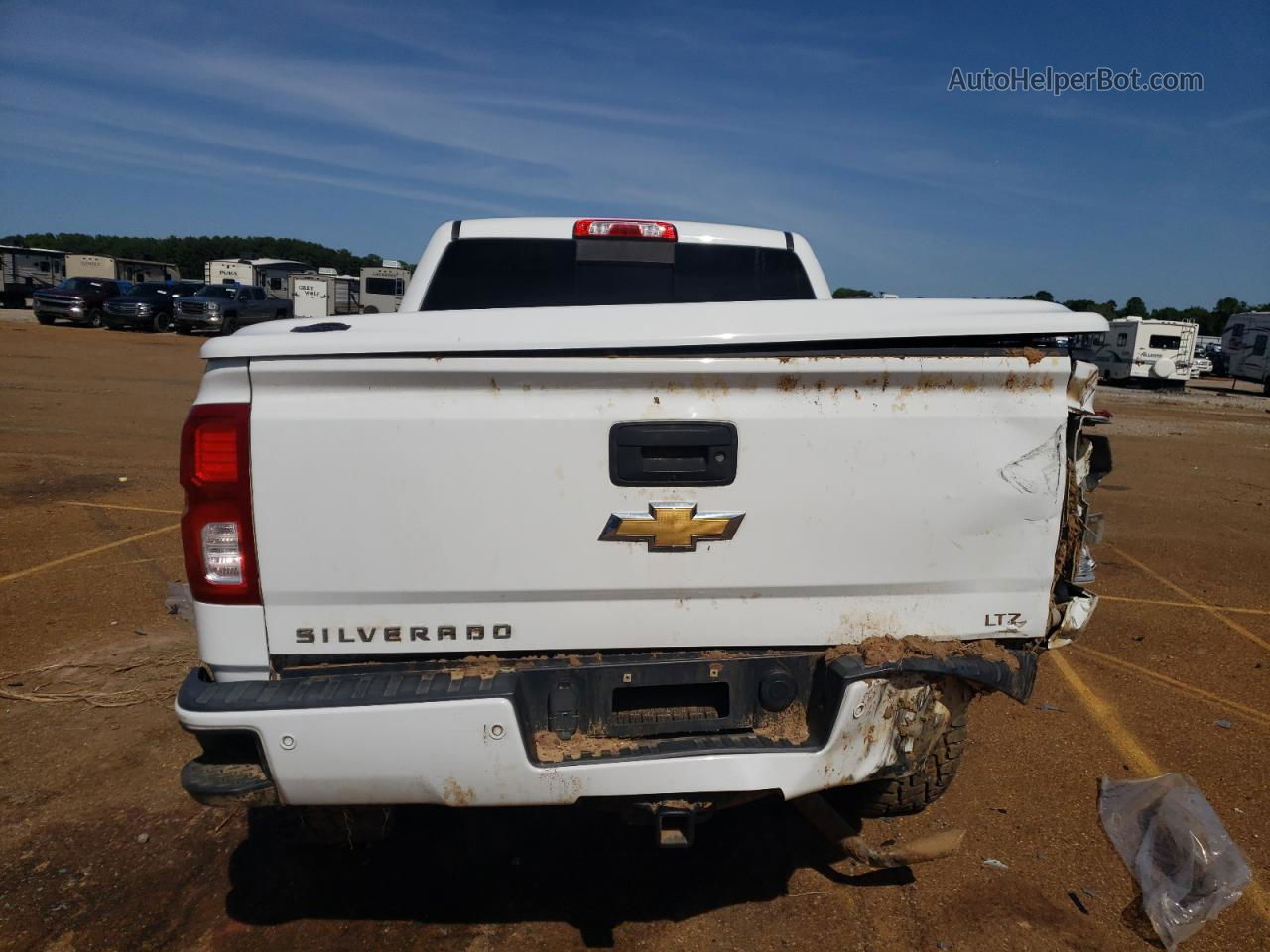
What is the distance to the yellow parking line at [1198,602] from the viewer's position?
567cm

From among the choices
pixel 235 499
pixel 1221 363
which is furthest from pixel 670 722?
pixel 1221 363

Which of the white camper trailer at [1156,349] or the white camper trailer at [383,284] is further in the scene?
the white camper trailer at [383,284]

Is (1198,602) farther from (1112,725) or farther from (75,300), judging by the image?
(75,300)

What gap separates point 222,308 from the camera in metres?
30.0

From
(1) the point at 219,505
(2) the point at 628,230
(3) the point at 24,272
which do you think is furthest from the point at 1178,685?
(3) the point at 24,272

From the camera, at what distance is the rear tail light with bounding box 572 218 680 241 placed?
3971 millimetres

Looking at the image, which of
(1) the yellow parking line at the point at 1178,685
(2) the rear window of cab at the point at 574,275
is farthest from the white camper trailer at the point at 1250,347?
(2) the rear window of cab at the point at 574,275

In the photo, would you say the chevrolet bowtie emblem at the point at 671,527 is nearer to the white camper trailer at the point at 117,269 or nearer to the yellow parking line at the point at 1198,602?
the yellow parking line at the point at 1198,602

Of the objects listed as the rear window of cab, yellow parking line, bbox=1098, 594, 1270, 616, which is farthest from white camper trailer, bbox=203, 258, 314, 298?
yellow parking line, bbox=1098, 594, 1270, 616

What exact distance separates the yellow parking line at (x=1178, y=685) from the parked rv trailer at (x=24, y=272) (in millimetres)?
43880

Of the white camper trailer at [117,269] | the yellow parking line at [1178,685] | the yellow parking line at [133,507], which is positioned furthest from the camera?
the white camper trailer at [117,269]

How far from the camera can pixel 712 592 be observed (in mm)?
2480

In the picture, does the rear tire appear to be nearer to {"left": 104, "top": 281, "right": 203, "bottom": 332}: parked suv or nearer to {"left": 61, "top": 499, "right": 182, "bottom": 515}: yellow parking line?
{"left": 61, "top": 499, "right": 182, "bottom": 515}: yellow parking line

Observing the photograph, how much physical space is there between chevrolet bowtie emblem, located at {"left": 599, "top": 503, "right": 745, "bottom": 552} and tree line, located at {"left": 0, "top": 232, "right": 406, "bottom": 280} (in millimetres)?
83153
